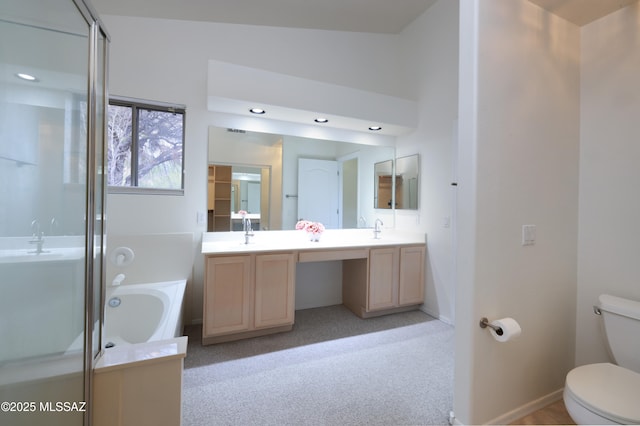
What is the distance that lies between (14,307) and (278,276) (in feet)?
6.03

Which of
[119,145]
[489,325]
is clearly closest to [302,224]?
[119,145]

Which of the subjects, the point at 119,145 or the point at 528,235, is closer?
the point at 528,235

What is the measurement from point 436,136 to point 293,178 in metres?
1.75

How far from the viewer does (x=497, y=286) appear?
150 centimetres

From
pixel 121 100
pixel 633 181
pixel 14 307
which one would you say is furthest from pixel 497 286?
pixel 121 100

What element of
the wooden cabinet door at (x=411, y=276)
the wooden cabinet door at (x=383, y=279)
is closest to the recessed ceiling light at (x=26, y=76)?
the wooden cabinet door at (x=383, y=279)

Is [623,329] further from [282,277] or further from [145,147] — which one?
[145,147]

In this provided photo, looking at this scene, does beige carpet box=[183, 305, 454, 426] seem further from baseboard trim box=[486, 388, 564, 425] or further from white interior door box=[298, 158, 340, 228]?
white interior door box=[298, 158, 340, 228]

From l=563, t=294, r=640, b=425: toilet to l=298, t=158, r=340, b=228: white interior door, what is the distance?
2.47m

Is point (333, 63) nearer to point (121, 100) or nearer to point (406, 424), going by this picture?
point (121, 100)

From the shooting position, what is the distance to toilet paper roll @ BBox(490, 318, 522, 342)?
4.47 ft

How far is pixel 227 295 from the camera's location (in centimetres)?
231

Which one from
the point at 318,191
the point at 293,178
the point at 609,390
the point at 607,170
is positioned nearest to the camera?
the point at 609,390

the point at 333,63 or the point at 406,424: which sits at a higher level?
the point at 333,63
